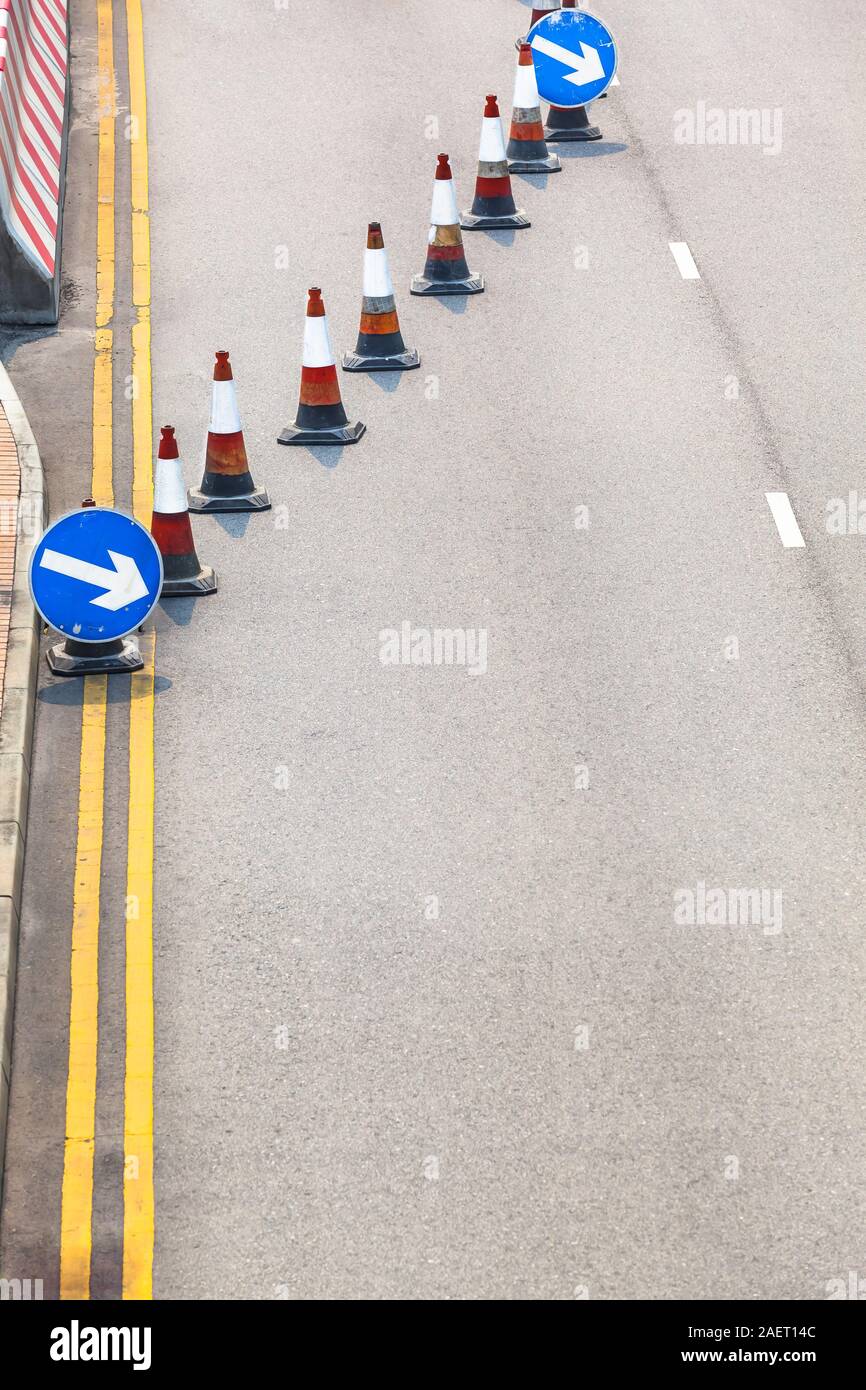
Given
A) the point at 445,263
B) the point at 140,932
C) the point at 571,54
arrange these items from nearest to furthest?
the point at 140,932
the point at 445,263
the point at 571,54

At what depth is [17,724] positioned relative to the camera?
9.52m

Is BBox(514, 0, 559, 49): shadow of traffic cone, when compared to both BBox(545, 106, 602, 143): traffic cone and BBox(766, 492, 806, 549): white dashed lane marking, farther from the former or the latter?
BBox(766, 492, 806, 549): white dashed lane marking

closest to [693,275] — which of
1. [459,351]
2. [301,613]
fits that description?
[459,351]

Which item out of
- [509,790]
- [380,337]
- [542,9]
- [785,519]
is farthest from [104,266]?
[509,790]

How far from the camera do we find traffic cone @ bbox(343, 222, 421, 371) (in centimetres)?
1351

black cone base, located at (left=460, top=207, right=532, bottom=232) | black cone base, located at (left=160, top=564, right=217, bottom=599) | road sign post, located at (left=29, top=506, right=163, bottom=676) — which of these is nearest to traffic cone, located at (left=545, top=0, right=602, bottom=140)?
black cone base, located at (left=460, top=207, right=532, bottom=232)

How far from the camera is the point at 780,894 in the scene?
852 centimetres

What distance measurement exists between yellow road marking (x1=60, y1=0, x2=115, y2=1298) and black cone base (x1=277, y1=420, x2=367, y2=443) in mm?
1105

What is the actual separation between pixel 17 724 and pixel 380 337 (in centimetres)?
511

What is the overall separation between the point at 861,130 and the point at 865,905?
10.9 meters

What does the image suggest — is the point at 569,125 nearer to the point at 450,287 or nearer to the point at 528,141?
the point at 528,141

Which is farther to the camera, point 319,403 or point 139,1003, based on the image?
point 319,403

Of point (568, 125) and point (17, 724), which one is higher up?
point (568, 125)

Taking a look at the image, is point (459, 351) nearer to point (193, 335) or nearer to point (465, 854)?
point (193, 335)
